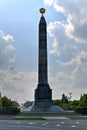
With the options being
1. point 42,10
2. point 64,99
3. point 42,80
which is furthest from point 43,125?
point 64,99

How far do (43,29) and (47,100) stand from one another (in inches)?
553

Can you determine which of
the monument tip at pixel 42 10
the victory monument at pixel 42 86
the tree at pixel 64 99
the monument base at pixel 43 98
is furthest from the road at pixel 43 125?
the tree at pixel 64 99

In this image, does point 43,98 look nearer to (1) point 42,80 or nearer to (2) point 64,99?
(1) point 42,80

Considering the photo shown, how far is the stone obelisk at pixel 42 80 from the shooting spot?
78.2m

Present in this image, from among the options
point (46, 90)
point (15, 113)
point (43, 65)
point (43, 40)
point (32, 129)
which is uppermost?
point (43, 40)

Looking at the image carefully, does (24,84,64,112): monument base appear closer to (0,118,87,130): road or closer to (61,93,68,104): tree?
(0,118,87,130): road

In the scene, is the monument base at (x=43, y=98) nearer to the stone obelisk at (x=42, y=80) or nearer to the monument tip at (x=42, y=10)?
the stone obelisk at (x=42, y=80)

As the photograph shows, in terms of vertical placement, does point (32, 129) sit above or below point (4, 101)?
below

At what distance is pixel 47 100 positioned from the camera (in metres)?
78.3

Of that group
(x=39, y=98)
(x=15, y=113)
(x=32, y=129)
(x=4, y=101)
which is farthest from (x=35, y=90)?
(x=4, y=101)

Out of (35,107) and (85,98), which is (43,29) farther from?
(85,98)

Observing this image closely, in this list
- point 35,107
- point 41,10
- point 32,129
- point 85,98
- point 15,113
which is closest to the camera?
point 32,129

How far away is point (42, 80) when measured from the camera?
79125 mm

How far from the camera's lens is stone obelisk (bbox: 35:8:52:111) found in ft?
257
